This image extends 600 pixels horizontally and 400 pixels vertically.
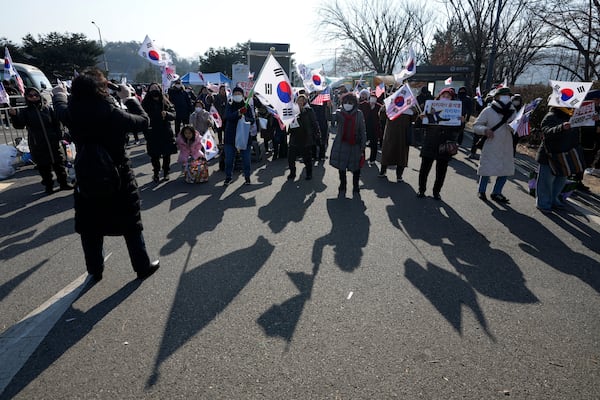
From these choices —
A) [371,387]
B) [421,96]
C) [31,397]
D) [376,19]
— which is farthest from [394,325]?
[376,19]

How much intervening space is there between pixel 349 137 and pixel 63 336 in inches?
192

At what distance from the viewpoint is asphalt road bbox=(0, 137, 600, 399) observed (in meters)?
2.38

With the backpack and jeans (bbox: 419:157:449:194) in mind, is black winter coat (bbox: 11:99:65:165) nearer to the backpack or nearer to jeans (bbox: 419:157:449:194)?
the backpack

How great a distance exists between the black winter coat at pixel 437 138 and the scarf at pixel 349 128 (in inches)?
47.7

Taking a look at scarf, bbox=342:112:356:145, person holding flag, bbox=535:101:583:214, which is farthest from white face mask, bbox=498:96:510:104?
scarf, bbox=342:112:356:145

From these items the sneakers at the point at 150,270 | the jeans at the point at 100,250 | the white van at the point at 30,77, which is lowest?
the sneakers at the point at 150,270

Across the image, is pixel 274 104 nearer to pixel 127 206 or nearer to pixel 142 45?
pixel 127 206

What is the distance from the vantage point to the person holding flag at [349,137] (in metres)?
6.20

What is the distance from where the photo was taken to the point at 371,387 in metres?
2.33

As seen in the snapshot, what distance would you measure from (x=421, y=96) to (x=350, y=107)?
22.2ft

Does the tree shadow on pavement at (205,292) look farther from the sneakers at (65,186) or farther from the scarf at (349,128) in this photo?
the sneakers at (65,186)

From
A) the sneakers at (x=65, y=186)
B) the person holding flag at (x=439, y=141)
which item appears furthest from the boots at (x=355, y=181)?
the sneakers at (x=65, y=186)

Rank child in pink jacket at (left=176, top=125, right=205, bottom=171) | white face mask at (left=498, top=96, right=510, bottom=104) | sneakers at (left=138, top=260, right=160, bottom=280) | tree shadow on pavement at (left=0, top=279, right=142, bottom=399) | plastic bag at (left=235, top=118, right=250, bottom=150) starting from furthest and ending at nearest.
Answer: child in pink jacket at (left=176, top=125, right=205, bottom=171), plastic bag at (left=235, top=118, right=250, bottom=150), white face mask at (left=498, top=96, right=510, bottom=104), sneakers at (left=138, top=260, right=160, bottom=280), tree shadow on pavement at (left=0, top=279, right=142, bottom=399)

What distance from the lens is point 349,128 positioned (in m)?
6.26
